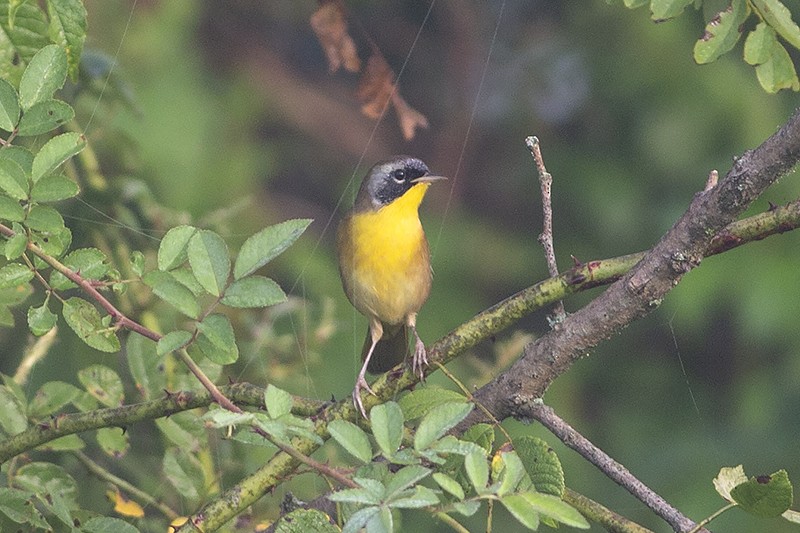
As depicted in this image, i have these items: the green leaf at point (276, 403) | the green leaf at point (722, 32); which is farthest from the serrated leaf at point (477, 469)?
the green leaf at point (722, 32)

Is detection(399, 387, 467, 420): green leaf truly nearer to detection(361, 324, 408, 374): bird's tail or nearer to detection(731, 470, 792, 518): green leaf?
detection(731, 470, 792, 518): green leaf

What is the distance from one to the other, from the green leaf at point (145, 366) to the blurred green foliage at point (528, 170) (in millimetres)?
970

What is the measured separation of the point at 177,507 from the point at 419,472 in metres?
1.28

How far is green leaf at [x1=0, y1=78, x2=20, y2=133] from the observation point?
4.43ft

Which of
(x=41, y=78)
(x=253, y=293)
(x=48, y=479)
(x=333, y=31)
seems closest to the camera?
(x=253, y=293)

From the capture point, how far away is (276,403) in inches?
46.9

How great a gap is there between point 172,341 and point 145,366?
76 cm

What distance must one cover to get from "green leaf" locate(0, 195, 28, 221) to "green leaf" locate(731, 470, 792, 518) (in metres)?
0.79

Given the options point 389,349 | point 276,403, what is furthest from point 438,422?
point 389,349

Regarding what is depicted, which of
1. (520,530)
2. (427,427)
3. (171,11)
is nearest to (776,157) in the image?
(427,427)

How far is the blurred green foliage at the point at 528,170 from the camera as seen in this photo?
423cm

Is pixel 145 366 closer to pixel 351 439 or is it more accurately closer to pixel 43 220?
pixel 43 220

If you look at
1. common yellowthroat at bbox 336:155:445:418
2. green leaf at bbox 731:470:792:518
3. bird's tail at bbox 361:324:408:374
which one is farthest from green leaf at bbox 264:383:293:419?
bird's tail at bbox 361:324:408:374

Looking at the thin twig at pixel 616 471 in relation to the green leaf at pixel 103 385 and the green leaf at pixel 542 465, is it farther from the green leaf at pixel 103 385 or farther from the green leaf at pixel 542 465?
the green leaf at pixel 103 385
